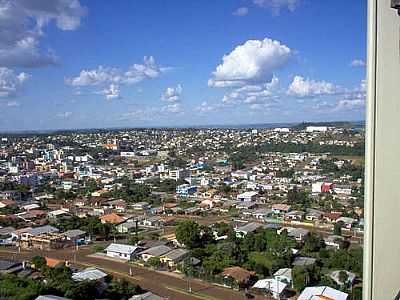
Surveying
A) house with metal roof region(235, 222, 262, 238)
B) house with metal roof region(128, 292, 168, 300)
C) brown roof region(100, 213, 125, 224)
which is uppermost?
brown roof region(100, 213, 125, 224)

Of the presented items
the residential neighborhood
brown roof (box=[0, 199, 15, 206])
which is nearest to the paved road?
the residential neighborhood

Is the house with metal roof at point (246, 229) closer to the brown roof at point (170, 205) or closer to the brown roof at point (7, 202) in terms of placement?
the brown roof at point (170, 205)

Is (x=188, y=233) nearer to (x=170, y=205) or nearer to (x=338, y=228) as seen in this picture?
(x=170, y=205)

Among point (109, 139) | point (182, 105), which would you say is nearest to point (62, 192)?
point (109, 139)

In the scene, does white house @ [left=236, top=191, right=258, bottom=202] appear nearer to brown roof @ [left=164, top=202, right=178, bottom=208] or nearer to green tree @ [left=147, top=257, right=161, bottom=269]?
brown roof @ [left=164, top=202, right=178, bottom=208]

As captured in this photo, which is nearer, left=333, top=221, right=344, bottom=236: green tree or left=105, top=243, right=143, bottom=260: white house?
left=333, top=221, right=344, bottom=236: green tree

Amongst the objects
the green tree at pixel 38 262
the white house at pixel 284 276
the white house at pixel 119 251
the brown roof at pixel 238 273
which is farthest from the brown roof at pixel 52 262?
the white house at pixel 284 276
